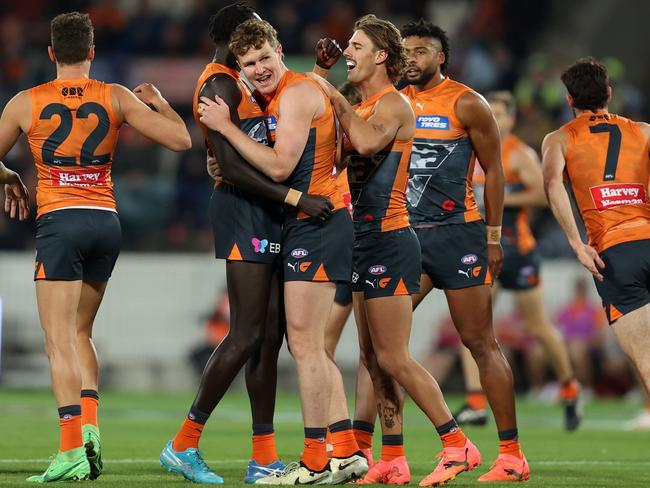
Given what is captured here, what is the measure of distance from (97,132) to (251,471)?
7.34ft

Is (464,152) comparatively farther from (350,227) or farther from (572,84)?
(350,227)

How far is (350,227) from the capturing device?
305 inches

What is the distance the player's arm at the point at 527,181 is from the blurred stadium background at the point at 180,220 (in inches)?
204

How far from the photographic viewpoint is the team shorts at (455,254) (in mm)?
8633

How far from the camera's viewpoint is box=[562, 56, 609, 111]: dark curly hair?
28.7 feet

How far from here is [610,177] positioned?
8672mm

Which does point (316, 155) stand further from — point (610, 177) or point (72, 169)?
point (610, 177)

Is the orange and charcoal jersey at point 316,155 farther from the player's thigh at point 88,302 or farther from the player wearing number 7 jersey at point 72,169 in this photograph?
the player's thigh at point 88,302

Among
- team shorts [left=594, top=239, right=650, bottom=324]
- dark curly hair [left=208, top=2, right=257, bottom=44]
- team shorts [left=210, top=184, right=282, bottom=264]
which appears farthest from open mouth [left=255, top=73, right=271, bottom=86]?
team shorts [left=594, top=239, right=650, bottom=324]

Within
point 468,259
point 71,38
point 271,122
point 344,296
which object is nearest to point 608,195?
point 468,259

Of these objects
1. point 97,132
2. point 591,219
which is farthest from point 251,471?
point 591,219

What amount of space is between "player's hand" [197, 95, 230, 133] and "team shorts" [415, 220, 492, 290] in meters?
1.91

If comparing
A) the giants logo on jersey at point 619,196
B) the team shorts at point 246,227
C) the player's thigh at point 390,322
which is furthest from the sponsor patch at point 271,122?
the giants logo on jersey at point 619,196

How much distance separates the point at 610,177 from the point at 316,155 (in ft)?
7.07
